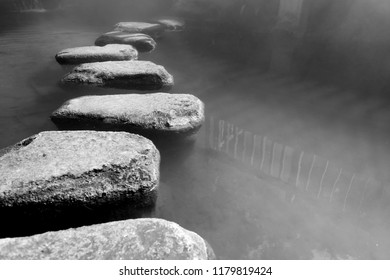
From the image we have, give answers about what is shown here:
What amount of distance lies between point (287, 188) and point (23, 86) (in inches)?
99.5

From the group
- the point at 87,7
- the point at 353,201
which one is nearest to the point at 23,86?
the point at 353,201

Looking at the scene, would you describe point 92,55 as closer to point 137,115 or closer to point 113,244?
point 137,115

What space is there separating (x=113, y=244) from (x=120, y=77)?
194 cm

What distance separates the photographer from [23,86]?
9.78ft

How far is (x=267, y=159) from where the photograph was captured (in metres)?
2.01

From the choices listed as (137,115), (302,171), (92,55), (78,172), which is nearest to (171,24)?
(92,55)

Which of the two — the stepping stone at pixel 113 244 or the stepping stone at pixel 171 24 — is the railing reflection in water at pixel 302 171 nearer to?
the stepping stone at pixel 113 244

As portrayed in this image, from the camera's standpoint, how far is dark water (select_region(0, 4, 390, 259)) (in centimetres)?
150

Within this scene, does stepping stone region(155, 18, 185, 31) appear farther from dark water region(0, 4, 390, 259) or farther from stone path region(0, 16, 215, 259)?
stone path region(0, 16, 215, 259)

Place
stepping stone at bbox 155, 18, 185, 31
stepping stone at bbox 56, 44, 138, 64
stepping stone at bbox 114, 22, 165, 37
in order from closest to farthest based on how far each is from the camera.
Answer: stepping stone at bbox 56, 44, 138, 64, stepping stone at bbox 114, 22, 165, 37, stepping stone at bbox 155, 18, 185, 31

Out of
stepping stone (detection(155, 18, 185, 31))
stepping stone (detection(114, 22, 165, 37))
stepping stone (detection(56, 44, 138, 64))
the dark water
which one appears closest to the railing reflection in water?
the dark water

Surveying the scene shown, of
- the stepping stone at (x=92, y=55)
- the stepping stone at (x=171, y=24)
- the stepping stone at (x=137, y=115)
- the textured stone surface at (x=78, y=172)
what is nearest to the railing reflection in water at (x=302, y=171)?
the stepping stone at (x=137, y=115)

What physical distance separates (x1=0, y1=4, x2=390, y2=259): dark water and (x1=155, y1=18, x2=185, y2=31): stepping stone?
201cm
